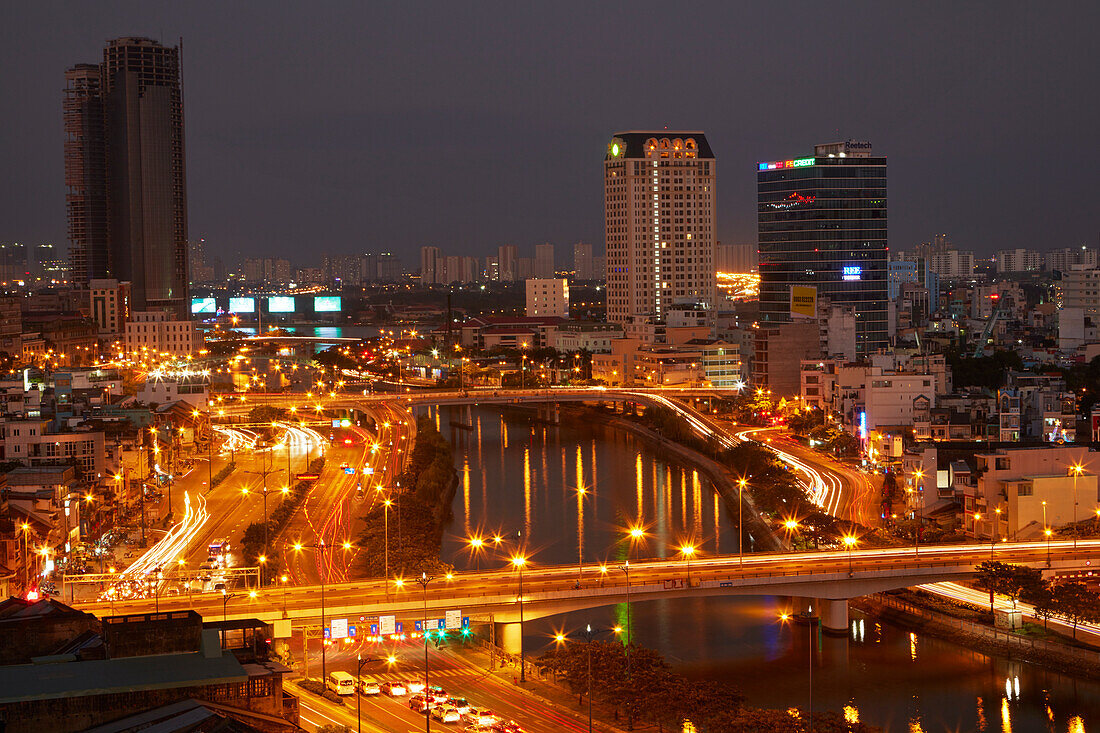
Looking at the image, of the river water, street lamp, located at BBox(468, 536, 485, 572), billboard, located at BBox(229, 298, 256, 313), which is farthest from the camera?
billboard, located at BBox(229, 298, 256, 313)

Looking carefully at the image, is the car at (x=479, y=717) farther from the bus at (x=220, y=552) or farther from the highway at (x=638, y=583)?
the bus at (x=220, y=552)

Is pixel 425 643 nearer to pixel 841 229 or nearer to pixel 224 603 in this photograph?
pixel 224 603

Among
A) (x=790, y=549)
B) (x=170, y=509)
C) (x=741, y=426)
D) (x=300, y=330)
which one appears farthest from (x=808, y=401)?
(x=300, y=330)

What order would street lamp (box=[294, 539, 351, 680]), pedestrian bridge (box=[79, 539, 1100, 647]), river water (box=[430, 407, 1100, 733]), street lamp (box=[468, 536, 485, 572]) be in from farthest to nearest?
street lamp (box=[468, 536, 485, 572]), pedestrian bridge (box=[79, 539, 1100, 647]), river water (box=[430, 407, 1100, 733]), street lamp (box=[294, 539, 351, 680])

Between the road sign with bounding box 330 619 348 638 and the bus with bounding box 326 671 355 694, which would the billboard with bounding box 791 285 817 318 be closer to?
the road sign with bounding box 330 619 348 638

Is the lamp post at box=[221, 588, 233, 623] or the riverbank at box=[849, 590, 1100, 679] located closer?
the lamp post at box=[221, 588, 233, 623]

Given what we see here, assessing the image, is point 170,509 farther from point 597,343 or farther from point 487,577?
point 597,343

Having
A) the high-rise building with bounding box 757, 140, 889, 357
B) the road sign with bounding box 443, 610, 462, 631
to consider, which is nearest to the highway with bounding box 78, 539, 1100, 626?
the road sign with bounding box 443, 610, 462, 631
